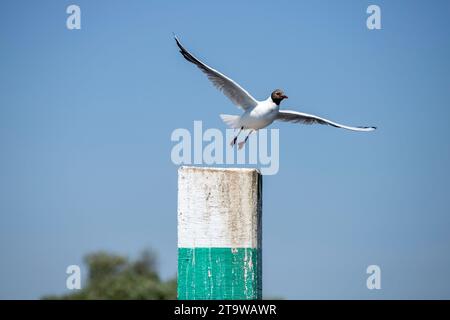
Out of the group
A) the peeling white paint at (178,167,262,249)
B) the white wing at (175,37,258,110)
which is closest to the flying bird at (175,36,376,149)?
the white wing at (175,37,258,110)

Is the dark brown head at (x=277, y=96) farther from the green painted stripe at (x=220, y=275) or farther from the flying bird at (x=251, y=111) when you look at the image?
the green painted stripe at (x=220, y=275)

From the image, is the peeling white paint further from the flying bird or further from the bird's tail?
the bird's tail

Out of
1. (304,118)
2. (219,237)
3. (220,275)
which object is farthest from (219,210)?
(304,118)

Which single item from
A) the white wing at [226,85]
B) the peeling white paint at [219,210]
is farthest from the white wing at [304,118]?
the peeling white paint at [219,210]

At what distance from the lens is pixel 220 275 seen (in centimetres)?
469

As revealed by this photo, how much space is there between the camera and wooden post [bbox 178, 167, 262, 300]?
468 centimetres

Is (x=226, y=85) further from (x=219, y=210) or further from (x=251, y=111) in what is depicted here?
(x=219, y=210)

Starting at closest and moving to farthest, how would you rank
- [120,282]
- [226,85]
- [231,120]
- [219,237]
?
[219,237]
[226,85]
[231,120]
[120,282]

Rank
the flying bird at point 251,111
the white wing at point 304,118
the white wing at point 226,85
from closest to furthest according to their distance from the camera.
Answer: the white wing at point 226,85 < the flying bird at point 251,111 < the white wing at point 304,118

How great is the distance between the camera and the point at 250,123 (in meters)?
11.2

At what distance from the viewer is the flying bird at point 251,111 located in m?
10.9

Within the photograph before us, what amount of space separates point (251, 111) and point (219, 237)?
656 centimetres
